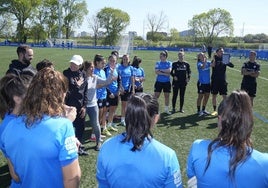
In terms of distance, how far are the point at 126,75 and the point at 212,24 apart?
97049 mm

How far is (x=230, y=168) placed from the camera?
232 centimetres

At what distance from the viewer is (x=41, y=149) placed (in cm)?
238

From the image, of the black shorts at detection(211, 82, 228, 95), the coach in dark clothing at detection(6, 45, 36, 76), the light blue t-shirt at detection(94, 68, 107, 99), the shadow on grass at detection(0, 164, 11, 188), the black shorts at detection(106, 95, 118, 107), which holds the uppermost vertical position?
the coach in dark clothing at detection(6, 45, 36, 76)

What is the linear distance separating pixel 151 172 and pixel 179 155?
467 centimetres

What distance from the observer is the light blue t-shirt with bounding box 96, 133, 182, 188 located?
2361mm

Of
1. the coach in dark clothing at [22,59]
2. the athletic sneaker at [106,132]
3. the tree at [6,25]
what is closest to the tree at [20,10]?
the tree at [6,25]

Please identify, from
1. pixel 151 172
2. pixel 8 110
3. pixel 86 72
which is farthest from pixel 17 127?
pixel 86 72

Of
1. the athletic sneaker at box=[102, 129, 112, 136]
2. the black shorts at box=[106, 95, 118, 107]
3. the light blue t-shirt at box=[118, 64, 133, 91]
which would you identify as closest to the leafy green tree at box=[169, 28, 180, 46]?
the light blue t-shirt at box=[118, 64, 133, 91]

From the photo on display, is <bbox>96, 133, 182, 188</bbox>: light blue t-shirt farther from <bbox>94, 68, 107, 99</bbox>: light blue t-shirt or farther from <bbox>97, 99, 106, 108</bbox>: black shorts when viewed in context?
<bbox>97, 99, 106, 108</bbox>: black shorts

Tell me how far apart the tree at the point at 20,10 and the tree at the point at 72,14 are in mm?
8560

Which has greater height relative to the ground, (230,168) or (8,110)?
(8,110)

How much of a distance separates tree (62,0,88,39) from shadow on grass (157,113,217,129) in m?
81.2

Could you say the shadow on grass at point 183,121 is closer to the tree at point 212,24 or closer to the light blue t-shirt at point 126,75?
the light blue t-shirt at point 126,75

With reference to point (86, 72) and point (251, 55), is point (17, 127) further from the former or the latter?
point (251, 55)
